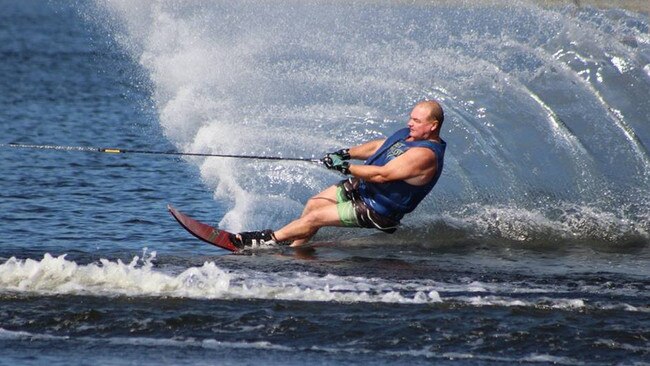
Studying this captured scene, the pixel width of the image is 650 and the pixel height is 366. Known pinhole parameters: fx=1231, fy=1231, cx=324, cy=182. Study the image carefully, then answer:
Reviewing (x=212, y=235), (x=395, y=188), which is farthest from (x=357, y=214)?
(x=212, y=235)

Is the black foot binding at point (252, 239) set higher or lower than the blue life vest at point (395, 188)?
lower

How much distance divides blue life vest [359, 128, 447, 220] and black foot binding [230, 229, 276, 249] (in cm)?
93

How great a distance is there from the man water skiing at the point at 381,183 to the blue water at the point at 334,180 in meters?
0.31

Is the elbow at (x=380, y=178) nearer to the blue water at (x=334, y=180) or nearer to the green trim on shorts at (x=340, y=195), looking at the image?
the green trim on shorts at (x=340, y=195)

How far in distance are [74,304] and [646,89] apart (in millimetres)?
7105

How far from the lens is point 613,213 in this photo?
11695 mm

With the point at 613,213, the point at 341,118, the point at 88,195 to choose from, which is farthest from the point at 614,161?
the point at 88,195

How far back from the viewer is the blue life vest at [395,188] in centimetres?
980

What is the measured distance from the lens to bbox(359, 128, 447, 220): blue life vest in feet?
32.2

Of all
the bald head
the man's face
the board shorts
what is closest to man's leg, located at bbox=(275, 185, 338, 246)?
the board shorts

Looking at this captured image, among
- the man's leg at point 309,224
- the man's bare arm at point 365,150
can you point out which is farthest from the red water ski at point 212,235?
the man's bare arm at point 365,150

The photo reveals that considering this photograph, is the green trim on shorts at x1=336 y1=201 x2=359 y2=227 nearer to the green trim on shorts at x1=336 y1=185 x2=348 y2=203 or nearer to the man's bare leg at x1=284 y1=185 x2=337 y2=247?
the green trim on shorts at x1=336 y1=185 x2=348 y2=203

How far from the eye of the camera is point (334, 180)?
11930mm

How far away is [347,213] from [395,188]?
1.57ft
